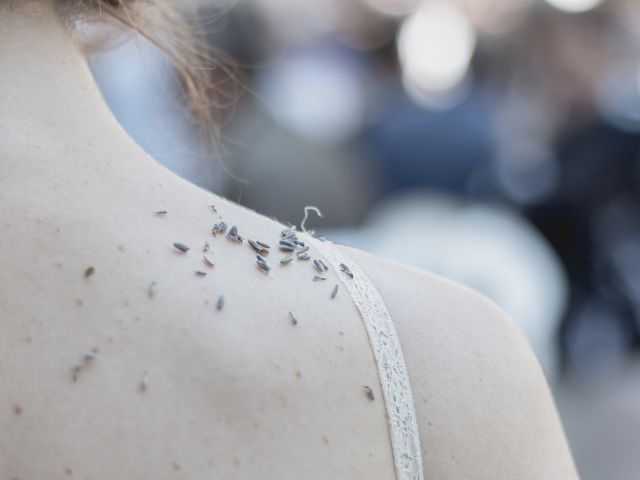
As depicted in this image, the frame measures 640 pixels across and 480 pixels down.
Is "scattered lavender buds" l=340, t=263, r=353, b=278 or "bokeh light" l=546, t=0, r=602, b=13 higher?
"bokeh light" l=546, t=0, r=602, b=13

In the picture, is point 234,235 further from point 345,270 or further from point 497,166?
point 497,166

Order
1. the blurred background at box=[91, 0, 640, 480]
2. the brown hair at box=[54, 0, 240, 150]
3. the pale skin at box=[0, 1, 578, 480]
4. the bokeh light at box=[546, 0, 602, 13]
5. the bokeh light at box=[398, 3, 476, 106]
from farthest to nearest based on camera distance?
the bokeh light at box=[398, 3, 476, 106], the bokeh light at box=[546, 0, 602, 13], the blurred background at box=[91, 0, 640, 480], the brown hair at box=[54, 0, 240, 150], the pale skin at box=[0, 1, 578, 480]

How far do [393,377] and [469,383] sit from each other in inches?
4.6

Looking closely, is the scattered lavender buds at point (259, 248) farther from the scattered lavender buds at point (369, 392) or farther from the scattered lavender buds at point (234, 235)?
the scattered lavender buds at point (369, 392)

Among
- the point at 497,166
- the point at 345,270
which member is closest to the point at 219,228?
the point at 345,270

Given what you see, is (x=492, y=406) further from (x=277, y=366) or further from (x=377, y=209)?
(x=377, y=209)

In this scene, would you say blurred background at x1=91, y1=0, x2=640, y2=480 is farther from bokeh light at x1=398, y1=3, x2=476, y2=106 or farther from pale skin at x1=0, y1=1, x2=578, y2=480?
pale skin at x1=0, y1=1, x2=578, y2=480

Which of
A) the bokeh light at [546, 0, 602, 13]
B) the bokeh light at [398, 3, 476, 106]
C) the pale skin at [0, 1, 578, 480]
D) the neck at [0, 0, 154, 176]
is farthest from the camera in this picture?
the bokeh light at [398, 3, 476, 106]

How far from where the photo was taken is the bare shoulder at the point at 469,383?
113 cm

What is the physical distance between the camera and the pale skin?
101 cm

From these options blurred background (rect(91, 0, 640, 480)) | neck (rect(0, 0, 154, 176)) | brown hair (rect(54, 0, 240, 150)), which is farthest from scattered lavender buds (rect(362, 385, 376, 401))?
blurred background (rect(91, 0, 640, 480))

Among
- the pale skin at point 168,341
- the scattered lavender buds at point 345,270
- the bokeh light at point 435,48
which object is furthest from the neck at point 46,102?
the bokeh light at point 435,48

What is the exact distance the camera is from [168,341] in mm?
1044

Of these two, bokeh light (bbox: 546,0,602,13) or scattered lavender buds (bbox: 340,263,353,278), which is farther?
bokeh light (bbox: 546,0,602,13)
